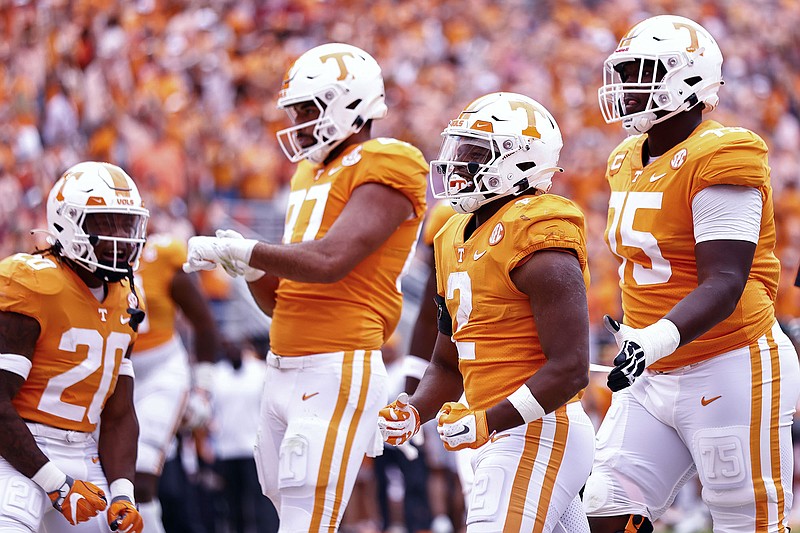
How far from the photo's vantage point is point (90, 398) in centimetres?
434

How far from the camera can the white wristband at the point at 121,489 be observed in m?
4.30

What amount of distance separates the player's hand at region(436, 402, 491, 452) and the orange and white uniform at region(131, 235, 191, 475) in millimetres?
2715

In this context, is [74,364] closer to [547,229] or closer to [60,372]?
[60,372]

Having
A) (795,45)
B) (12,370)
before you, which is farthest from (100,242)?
(795,45)

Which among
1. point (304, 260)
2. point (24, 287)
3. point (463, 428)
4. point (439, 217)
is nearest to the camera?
point (463, 428)

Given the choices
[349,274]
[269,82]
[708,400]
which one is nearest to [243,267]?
[349,274]

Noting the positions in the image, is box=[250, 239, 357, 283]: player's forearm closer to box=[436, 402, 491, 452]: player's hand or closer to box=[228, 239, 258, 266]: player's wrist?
box=[228, 239, 258, 266]: player's wrist

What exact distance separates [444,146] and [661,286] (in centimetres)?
85

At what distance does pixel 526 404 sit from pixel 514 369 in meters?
0.21

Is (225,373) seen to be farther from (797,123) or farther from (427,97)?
(797,123)

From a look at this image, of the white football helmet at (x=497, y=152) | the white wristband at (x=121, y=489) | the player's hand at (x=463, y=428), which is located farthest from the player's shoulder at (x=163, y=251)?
the player's hand at (x=463, y=428)

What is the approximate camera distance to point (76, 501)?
13.3 ft

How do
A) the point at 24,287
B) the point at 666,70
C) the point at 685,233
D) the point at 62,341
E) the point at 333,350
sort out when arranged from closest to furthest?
the point at 685,233, the point at 666,70, the point at 24,287, the point at 62,341, the point at 333,350

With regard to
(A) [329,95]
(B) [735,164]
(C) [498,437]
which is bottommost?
(C) [498,437]
